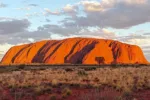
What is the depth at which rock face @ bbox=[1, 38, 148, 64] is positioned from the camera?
13598cm

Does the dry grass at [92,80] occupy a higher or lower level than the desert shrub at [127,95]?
higher

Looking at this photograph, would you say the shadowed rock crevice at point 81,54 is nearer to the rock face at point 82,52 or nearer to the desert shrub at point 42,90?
the rock face at point 82,52

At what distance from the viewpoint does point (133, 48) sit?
A: 148750 millimetres

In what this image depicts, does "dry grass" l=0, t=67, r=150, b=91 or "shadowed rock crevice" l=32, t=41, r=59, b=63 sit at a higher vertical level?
"shadowed rock crevice" l=32, t=41, r=59, b=63

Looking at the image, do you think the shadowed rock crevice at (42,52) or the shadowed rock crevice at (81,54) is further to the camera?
the shadowed rock crevice at (42,52)

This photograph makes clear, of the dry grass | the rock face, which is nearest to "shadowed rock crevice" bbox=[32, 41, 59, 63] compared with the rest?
the rock face

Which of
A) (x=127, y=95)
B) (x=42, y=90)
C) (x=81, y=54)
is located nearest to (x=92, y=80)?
(x=42, y=90)

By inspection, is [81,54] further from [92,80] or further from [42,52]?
[92,80]

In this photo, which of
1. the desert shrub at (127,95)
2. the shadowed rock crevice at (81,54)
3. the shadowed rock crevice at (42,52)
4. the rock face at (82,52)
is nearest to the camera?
the desert shrub at (127,95)

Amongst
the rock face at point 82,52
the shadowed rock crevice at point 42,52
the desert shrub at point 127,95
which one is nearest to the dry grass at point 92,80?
the desert shrub at point 127,95

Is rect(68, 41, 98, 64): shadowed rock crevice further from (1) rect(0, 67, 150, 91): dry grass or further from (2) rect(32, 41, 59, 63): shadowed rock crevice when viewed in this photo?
(1) rect(0, 67, 150, 91): dry grass

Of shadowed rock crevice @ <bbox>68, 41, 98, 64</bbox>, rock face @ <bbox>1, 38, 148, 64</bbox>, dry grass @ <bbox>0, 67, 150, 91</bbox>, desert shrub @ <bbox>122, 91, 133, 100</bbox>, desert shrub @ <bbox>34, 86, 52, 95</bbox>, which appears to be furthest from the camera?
shadowed rock crevice @ <bbox>68, 41, 98, 64</bbox>

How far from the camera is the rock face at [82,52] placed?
13598 centimetres

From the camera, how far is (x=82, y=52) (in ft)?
460
